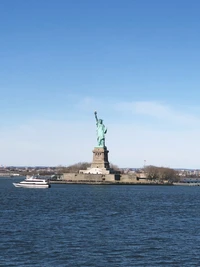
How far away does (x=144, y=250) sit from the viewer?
2395 cm

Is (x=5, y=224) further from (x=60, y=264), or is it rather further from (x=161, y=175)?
(x=161, y=175)

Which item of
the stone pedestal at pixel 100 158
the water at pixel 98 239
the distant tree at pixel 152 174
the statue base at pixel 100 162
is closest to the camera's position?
the water at pixel 98 239

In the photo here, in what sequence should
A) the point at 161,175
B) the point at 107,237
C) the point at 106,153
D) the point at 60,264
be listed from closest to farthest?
the point at 60,264 < the point at 107,237 < the point at 106,153 < the point at 161,175

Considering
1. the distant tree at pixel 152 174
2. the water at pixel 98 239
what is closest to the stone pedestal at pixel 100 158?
the distant tree at pixel 152 174

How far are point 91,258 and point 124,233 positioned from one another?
271 inches

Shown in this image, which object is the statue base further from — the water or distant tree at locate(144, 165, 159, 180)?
the water

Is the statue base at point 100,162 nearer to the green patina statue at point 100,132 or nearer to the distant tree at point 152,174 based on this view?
the green patina statue at point 100,132

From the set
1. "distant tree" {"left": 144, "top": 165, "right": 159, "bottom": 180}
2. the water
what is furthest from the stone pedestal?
the water

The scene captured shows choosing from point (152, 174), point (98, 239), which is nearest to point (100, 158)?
point (152, 174)

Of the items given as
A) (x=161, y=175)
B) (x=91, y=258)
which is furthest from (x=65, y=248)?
(x=161, y=175)

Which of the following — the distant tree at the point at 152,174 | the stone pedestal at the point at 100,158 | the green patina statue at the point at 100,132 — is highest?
the green patina statue at the point at 100,132

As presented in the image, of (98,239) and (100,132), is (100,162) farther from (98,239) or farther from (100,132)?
(98,239)

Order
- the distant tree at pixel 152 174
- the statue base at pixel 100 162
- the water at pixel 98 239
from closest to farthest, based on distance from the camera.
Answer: the water at pixel 98 239, the statue base at pixel 100 162, the distant tree at pixel 152 174

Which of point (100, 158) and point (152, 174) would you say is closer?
point (100, 158)
